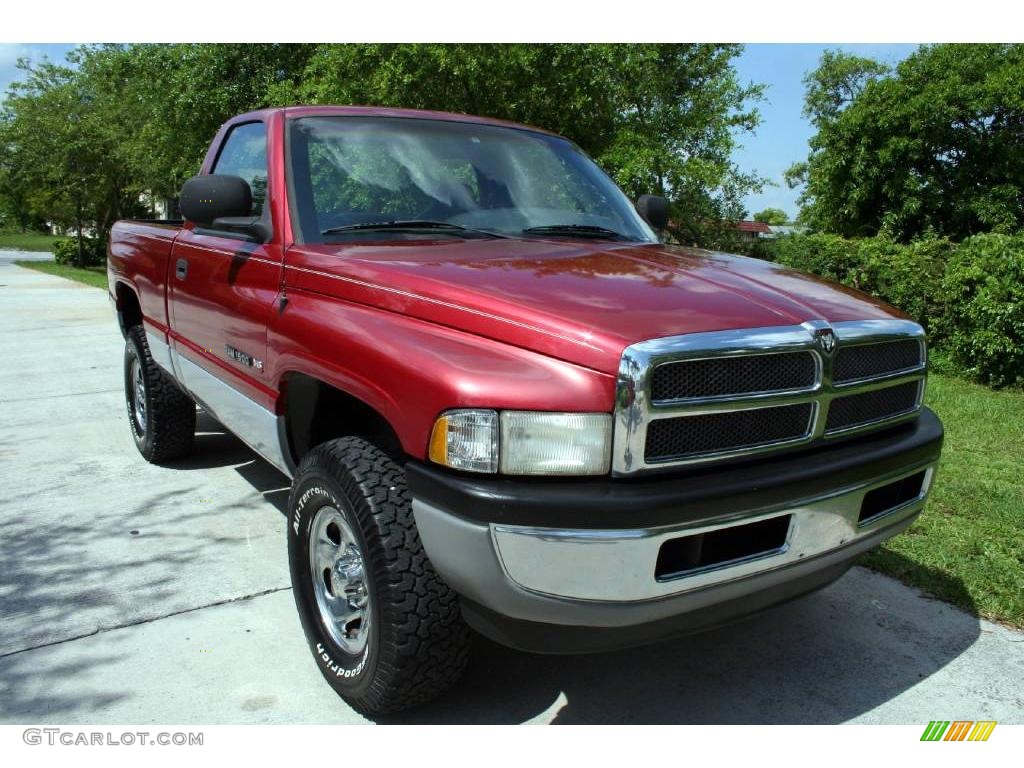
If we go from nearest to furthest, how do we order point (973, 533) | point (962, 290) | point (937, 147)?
point (973, 533) < point (962, 290) < point (937, 147)

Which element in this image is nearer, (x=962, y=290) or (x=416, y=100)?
(x=962, y=290)

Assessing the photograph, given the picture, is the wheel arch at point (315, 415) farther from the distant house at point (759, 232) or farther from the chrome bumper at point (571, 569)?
the distant house at point (759, 232)

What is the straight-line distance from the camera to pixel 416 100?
11.2m

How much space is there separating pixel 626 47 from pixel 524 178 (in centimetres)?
937

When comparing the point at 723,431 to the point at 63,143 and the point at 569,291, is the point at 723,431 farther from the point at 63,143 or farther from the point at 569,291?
the point at 63,143

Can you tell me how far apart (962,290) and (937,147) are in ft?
40.5

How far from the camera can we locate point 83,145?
2645 centimetres

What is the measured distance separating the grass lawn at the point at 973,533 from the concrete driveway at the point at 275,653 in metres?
0.16

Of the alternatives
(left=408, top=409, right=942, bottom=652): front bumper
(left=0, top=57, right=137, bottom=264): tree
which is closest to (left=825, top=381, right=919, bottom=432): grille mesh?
(left=408, top=409, right=942, bottom=652): front bumper

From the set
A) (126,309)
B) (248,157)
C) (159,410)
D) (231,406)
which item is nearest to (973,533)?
(231,406)

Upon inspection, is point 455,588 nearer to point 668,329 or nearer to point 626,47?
point 668,329

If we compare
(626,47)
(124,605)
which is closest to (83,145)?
(626,47)
